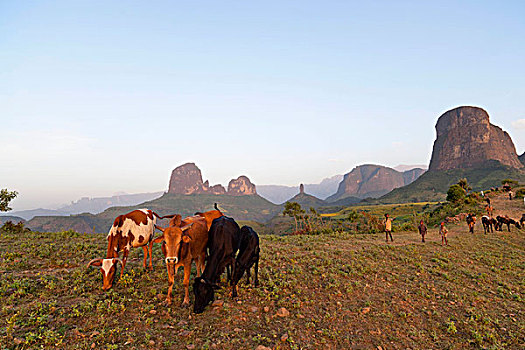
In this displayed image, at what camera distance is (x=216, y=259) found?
7641 mm

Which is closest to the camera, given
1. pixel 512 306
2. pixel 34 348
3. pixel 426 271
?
pixel 34 348

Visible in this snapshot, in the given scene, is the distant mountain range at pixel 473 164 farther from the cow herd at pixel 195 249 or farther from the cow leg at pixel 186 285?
the cow leg at pixel 186 285

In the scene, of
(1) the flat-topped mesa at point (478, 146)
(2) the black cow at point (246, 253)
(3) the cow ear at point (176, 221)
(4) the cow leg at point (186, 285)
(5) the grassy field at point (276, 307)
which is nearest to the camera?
(5) the grassy field at point (276, 307)

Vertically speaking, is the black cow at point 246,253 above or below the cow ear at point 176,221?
below

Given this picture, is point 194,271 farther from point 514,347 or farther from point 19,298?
→ point 514,347

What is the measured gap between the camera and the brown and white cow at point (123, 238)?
26.3 ft

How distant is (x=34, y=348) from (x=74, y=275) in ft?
13.7

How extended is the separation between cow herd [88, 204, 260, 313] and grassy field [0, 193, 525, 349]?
617 mm

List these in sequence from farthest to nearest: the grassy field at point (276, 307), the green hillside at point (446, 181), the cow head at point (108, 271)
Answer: the green hillside at point (446, 181) < the cow head at point (108, 271) < the grassy field at point (276, 307)

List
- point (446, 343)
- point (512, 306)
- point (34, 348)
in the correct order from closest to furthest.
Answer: point (34, 348) → point (446, 343) → point (512, 306)

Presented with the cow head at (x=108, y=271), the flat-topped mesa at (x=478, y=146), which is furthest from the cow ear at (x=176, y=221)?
the flat-topped mesa at (x=478, y=146)

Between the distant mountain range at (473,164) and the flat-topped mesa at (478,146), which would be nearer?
the distant mountain range at (473,164)

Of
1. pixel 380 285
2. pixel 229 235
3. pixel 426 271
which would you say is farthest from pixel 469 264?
pixel 229 235

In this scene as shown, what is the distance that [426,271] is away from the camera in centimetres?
1281
